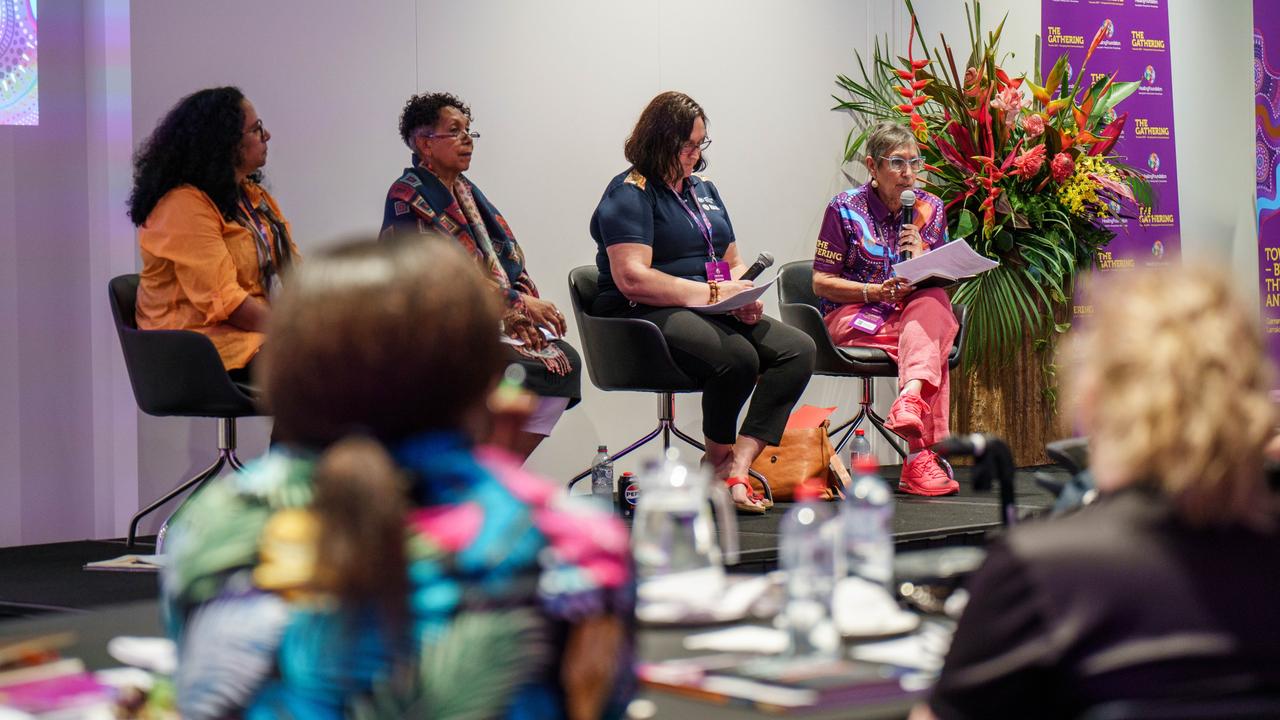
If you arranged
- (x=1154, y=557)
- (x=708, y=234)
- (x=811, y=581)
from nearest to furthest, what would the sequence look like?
(x=1154, y=557), (x=811, y=581), (x=708, y=234)

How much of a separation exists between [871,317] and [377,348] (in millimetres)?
4277

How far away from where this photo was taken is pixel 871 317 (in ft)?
16.7

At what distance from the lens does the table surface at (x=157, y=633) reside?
3.85 ft

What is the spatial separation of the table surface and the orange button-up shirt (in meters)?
2.01

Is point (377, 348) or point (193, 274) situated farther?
point (193, 274)

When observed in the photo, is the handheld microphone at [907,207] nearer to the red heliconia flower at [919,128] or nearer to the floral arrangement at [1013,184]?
the floral arrangement at [1013,184]

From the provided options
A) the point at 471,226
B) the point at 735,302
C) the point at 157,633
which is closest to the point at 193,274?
the point at 471,226

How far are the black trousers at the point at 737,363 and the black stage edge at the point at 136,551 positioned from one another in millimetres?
315

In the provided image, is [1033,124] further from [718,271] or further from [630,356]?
[630,356]

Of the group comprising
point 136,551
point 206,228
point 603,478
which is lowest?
point 136,551

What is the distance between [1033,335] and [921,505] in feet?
5.47

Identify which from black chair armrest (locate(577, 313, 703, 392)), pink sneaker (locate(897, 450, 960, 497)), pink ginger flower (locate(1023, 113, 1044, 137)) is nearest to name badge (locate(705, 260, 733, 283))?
black chair armrest (locate(577, 313, 703, 392))

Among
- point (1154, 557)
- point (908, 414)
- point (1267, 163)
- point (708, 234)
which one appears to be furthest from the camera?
point (1267, 163)

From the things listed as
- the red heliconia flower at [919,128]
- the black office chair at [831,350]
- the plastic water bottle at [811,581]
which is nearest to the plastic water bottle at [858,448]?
the black office chair at [831,350]
